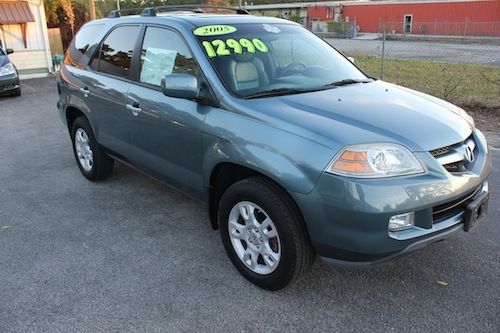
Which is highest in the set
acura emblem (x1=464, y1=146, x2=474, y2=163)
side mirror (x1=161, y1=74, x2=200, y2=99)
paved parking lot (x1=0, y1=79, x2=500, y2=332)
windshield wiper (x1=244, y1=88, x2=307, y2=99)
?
side mirror (x1=161, y1=74, x2=200, y2=99)

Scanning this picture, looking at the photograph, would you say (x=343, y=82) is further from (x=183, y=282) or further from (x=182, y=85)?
(x=183, y=282)

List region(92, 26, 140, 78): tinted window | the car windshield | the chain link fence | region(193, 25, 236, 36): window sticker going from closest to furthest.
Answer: the car windshield
region(193, 25, 236, 36): window sticker
region(92, 26, 140, 78): tinted window
the chain link fence

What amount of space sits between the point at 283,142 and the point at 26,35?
565 inches

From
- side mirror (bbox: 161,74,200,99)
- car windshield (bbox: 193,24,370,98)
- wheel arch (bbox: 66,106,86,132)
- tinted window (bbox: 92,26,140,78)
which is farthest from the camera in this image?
wheel arch (bbox: 66,106,86,132)

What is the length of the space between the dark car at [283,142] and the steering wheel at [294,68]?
1cm

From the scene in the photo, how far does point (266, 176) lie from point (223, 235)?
689 mm

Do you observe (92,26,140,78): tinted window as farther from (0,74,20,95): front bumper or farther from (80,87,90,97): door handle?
(0,74,20,95): front bumper

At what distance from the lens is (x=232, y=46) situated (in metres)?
3.53

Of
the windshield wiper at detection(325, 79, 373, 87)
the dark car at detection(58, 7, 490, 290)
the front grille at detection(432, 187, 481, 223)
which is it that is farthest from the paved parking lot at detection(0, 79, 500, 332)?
the windshield wiper at detection(325, 79, 373, 87)

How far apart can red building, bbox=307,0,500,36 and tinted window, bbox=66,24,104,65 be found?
2849cm

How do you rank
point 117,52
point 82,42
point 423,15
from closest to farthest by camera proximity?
1. point 117,52
2. point 82,42
3. point 423,15

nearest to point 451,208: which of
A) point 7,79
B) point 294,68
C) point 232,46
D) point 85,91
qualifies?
point 294,68

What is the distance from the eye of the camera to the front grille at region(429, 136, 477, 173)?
8.98ft

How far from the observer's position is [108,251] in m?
3.69
